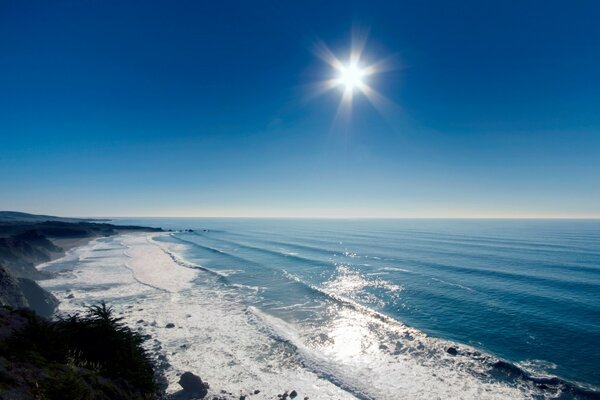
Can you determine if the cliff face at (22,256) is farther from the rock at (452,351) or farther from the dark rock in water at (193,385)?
the rock at (452,351)

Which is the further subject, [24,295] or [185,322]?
[185,322]

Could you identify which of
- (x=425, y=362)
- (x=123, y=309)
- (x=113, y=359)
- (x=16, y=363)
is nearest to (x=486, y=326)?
(x=425, y=362)

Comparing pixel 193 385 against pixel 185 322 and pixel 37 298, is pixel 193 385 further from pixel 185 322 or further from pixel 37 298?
pixel 37 298

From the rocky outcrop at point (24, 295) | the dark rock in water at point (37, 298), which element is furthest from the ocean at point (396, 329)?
the rocky outcrop at point (24, 295)

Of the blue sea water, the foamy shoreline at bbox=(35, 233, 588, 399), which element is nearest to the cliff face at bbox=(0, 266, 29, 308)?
the foamy shoreline at bbox=(35, 233, 588, 399)

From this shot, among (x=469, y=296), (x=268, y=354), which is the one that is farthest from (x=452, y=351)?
(x=469, y=296)

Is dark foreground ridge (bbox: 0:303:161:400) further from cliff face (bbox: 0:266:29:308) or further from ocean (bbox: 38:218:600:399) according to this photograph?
cliff face (bbox: 0:266:29:308)

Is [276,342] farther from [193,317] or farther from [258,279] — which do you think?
[258,279]
